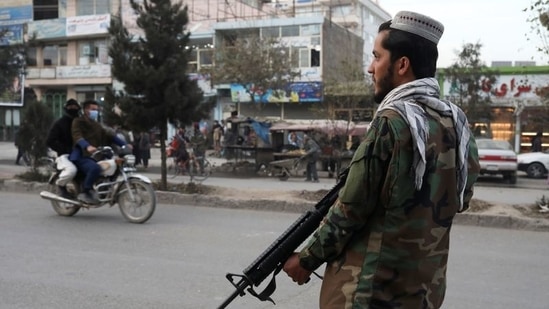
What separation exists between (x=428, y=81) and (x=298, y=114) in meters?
34.0

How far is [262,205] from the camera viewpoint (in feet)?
33.0

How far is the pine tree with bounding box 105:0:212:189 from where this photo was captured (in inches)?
440

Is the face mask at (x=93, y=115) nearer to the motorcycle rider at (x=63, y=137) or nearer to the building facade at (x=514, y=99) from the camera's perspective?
the motorcycle rider at (x=63, y=137)

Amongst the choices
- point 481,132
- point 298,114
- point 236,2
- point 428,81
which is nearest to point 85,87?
point 236,2

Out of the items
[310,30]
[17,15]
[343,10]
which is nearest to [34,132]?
[310,30]

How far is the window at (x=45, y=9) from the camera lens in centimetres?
4213

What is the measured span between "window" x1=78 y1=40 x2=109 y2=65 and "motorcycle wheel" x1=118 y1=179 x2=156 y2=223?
106 feet

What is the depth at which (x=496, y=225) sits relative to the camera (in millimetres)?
8539

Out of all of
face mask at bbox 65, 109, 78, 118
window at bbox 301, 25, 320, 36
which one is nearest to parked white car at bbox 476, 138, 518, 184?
face mask at bbox 65, 109, 78, 118

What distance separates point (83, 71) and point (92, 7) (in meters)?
4.99

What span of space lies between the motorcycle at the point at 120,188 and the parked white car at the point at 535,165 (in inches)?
634

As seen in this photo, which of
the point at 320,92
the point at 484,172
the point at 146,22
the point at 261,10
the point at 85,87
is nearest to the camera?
the point at 146,22

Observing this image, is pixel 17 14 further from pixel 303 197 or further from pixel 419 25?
pixel 419 25

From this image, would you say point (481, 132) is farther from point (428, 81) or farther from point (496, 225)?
point (428, 81)
